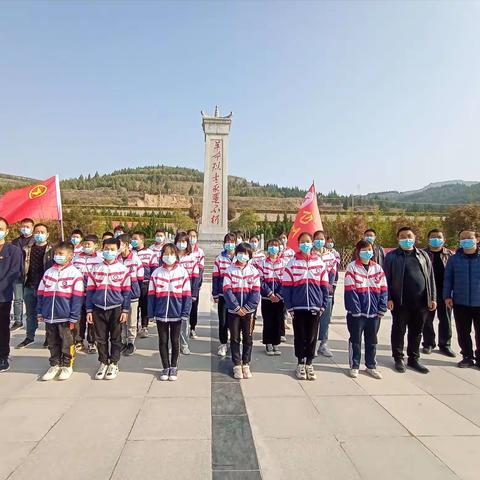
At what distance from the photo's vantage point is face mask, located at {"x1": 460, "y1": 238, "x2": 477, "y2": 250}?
14.9 ft

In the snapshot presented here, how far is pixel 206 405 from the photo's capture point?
3.32m

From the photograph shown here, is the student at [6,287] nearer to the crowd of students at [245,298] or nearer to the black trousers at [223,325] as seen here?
the crowd of students at [245,298]

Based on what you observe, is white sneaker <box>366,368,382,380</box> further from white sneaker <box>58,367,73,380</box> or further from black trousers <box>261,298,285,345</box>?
white sneaker <box>58,367,73,380</box>

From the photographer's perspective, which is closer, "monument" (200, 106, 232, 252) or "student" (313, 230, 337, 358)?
"student" (313, 230, 337, 358)

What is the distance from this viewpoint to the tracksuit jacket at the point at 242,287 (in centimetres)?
416

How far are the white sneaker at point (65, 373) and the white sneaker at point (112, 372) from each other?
1.39 feet

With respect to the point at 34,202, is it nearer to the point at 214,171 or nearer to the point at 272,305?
the point at 272,305

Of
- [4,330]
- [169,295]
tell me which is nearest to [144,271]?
[169,295]

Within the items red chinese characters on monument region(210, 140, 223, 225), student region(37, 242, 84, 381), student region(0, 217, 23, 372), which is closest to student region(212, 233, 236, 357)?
student region(37, 242, 84, 381)

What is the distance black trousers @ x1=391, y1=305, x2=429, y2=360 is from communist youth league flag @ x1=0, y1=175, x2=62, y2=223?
5.49 meters

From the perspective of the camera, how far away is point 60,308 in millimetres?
4008

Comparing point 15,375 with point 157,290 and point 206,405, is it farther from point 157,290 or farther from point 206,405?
point 206,405

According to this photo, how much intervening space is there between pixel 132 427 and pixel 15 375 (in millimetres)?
2059

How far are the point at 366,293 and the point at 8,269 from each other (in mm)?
4215
